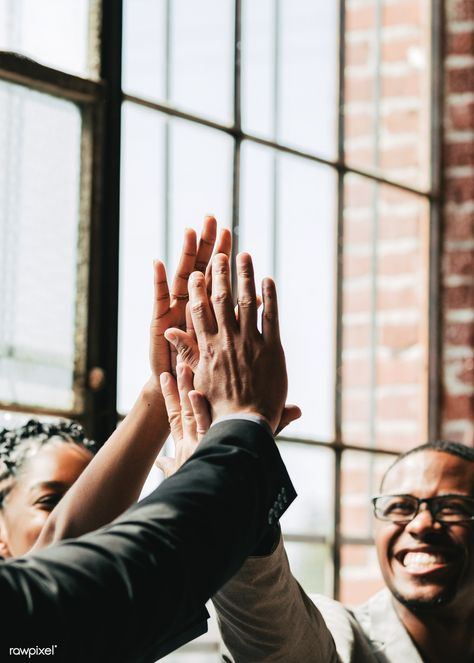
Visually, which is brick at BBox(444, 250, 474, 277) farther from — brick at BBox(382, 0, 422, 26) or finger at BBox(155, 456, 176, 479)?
finger at BBox(155, 456, 176, 479)

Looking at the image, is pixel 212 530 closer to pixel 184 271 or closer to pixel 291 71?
pixel 184 271

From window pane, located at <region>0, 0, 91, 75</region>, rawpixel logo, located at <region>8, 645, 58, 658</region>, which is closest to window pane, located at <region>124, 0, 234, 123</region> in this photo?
window pane, located at <region>0, 0, 91, 75</region>

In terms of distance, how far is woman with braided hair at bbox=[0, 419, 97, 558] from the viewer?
72.0 inches

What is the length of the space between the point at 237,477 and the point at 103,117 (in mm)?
1612

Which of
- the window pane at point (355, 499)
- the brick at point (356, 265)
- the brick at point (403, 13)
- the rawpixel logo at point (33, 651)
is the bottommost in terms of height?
the window pane at point (355, 499)

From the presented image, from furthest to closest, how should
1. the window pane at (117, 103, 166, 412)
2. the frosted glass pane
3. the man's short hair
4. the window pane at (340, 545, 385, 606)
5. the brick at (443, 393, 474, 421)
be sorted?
the brick at (443, 393, 474, 421) < the window pane at (340, 545, 385, 606) < the frosted glass pane < the window pane at (117, 103, 166, 412) < the man's short hair

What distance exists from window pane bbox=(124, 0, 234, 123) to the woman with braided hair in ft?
3.06

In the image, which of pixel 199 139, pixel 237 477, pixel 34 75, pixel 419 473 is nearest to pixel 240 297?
pixel 237 477

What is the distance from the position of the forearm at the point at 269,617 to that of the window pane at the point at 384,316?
1.35 metres

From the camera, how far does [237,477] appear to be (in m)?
1.03

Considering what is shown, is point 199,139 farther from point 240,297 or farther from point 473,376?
point 240,297

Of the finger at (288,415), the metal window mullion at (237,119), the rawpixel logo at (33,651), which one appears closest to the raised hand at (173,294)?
the finger at (288,415)

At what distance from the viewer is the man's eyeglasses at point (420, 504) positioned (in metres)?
2.23

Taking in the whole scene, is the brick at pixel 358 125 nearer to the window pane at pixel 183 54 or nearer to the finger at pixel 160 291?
the window pane at pixel 183 54
